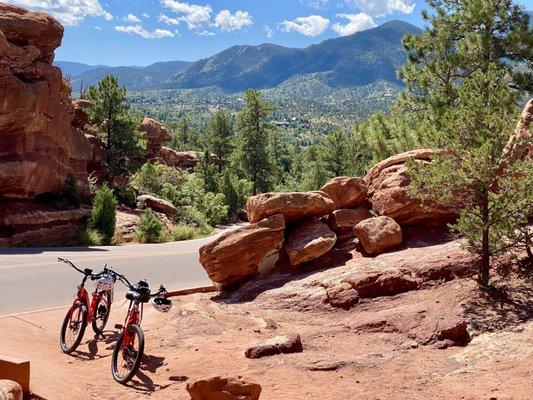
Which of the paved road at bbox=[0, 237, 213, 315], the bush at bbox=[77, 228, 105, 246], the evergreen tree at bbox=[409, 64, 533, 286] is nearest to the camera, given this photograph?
the evergreen tree at bbox=[409, 64, 533, 286]

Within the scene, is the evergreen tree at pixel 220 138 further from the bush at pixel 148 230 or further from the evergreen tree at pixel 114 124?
the bush at pixel 148 230

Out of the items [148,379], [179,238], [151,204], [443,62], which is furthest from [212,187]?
[148,379]

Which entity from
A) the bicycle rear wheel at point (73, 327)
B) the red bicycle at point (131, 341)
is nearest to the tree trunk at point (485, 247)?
the red bicycle at point (131, 341)

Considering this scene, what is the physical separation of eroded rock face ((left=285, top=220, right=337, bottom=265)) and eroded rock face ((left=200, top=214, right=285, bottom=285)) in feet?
1.30

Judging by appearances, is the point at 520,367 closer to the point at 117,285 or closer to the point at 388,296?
the point at 388,296

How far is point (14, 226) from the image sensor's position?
65.6ft

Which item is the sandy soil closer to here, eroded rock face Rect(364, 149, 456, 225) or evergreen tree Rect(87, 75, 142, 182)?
eroded rock face Rect(364, 149, 456, 225)

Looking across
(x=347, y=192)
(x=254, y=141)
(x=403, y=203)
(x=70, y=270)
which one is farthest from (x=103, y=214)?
(x=254, y=141)

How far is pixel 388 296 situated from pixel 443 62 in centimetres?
1047

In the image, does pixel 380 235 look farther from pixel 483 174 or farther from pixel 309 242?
pixel 483 174

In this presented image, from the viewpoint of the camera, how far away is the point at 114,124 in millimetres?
30688

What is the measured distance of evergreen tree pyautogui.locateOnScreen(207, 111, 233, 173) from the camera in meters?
57.5

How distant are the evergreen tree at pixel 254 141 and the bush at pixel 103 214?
86.5 feet

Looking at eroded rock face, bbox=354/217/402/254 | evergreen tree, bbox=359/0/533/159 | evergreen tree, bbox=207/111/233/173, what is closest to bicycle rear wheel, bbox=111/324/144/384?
eroded rock face, bbox=354/217/402/254
